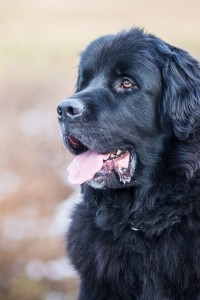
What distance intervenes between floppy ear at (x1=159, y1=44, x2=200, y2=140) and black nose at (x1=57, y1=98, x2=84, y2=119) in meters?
0.55

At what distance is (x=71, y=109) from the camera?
3379mm

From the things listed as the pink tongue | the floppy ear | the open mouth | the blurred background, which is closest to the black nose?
the open mouth

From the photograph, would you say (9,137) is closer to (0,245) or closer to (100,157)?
(0,245)

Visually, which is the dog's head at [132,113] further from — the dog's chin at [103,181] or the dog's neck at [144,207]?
the dog's neck at [144,207]

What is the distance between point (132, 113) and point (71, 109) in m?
0.39

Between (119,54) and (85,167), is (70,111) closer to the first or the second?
(85,167)

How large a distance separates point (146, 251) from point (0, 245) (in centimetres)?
270

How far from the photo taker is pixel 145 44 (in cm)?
359

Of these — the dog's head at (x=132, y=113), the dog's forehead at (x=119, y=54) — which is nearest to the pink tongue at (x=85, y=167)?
the dog's head at (x=132, y=113)

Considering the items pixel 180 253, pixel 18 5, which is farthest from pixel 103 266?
pixel 18 5

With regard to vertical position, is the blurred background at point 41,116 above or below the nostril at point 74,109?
above

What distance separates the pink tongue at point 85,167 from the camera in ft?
11.4

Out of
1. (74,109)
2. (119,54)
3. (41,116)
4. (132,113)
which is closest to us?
(74,109)

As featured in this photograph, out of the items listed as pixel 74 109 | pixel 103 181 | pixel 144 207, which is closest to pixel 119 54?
pixel 74 109
